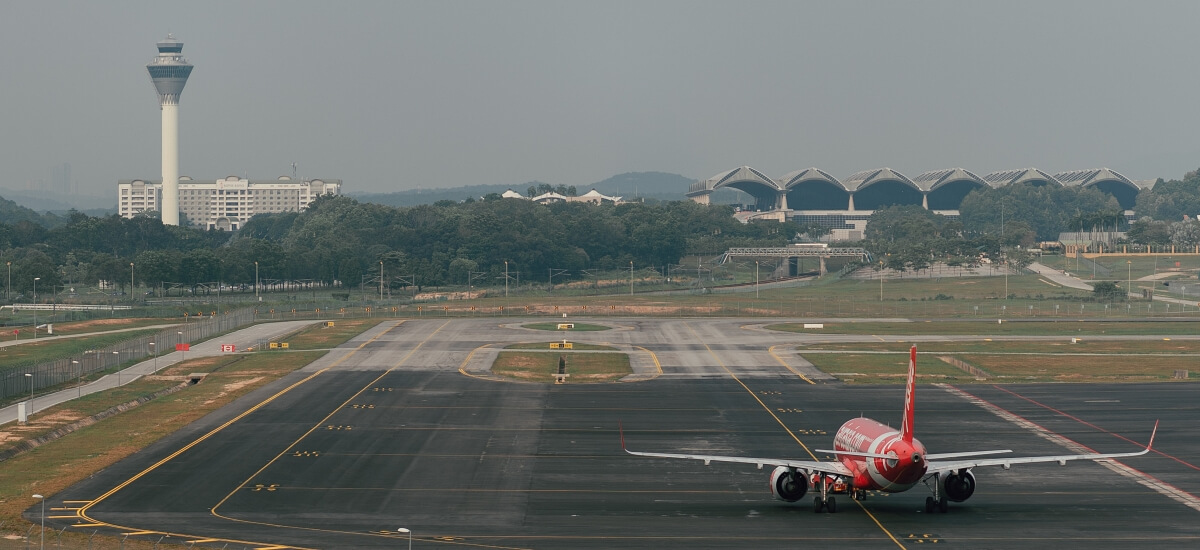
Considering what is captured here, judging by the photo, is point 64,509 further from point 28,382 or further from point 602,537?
point 28,382

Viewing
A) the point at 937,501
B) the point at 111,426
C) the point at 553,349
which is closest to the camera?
the point at 937,501

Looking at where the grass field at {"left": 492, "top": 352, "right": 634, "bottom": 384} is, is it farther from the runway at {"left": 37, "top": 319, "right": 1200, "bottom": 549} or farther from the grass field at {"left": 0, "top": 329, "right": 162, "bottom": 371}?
the grass field at {"left": 0, "top": 329, "right": 162, "bottom": 371}

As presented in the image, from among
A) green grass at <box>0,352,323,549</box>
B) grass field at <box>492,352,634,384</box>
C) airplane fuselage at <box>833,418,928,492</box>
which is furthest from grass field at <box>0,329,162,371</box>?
airplane fuselage at <box>833,418,928,492</box>

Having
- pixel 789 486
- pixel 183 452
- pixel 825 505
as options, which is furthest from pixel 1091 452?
pixel 183 452

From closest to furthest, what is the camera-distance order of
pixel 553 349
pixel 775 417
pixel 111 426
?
pixel 111 426 → pixel 775 417 → pixel 553 349

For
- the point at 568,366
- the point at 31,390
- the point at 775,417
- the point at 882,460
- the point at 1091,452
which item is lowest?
the point at 1091,452

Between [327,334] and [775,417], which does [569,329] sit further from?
[775,417]

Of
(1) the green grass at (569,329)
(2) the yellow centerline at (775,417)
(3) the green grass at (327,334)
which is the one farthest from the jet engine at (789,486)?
(1) the green grass at (569,329)
